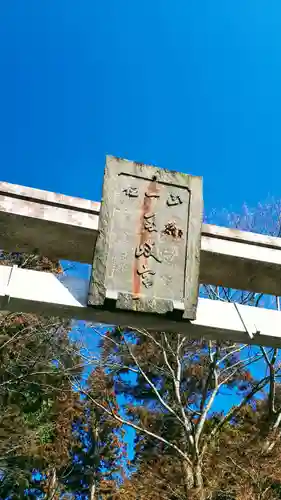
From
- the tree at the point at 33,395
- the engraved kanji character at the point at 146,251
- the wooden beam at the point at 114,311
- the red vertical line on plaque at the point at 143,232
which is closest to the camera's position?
the wooden beam at the point at 114,311

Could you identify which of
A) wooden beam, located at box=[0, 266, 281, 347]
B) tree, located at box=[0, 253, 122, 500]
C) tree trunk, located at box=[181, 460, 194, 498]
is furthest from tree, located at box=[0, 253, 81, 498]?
wooden beam, located at box=[0, 266, 281, 347]

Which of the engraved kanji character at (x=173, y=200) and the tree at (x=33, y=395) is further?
the tree at (x=33, y=395)

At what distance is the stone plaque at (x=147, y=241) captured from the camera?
3.43 meters

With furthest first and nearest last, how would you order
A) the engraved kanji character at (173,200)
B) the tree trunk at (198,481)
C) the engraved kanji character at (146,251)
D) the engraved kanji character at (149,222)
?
the tree trunk at (198,481) → the engraved kanji character at (173,200) → the engraved kanji character at (149,222) → the engraved kanji character at (146,251)

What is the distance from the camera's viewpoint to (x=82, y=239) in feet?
12.7

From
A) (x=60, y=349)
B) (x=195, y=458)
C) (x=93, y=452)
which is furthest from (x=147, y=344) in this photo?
(x=93, y=452)

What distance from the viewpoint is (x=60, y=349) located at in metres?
11.3

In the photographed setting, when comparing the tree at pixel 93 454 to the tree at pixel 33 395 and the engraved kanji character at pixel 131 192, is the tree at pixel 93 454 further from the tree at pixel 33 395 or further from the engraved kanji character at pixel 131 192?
the engraved kanji character at pixel 131 192

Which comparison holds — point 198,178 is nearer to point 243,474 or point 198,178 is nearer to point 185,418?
point 243,474

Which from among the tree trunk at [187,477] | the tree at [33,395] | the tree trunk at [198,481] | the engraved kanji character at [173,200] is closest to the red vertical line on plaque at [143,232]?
the engraved kanji character at [173,200]

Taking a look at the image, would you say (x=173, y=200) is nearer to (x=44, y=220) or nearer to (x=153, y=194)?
(x=153, y=194)

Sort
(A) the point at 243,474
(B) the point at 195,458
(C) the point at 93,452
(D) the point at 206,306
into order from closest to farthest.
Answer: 1. (D) the point at 206,306
2. (A) the point at 243,474
3. (B) the point at 195,458
4. (C) the point at 93,452

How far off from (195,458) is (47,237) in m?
7.95

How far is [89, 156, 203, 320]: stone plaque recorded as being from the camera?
3.43m
